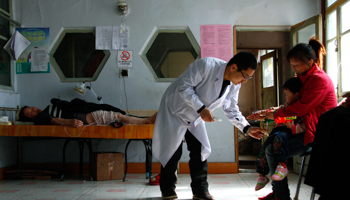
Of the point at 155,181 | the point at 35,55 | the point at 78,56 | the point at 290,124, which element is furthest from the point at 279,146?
the point at 35,55

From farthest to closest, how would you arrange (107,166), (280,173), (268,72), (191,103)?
(268,72) → (107,166) → (191,103) → (280,173)

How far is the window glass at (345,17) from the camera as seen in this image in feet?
10.9

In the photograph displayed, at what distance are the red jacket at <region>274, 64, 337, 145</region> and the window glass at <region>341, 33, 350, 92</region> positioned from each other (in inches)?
59.6

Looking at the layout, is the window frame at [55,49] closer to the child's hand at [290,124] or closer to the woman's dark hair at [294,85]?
the woman's dark hair at [294,85]

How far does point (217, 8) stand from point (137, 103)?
174cm

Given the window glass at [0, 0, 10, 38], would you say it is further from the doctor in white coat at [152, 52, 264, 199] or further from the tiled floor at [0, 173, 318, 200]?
the doctor in white coat at [152, 52, 264, 199]

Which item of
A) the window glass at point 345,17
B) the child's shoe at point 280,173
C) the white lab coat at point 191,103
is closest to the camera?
the child's shoe at point 280,173

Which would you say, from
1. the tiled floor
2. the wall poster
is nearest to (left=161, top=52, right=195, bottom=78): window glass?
the tiled floor

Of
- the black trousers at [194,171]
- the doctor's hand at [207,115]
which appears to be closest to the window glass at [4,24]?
the black trousers at [194,171]

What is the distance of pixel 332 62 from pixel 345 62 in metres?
0.28

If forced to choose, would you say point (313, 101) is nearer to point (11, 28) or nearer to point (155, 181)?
point (155, 181)

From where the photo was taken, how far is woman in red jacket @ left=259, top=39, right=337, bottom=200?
2.00m

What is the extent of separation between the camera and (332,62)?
3648 millimetres

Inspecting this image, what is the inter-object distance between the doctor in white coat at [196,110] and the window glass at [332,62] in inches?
69.1
